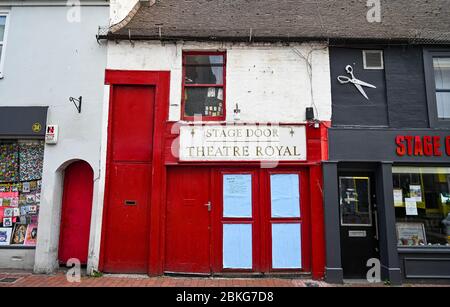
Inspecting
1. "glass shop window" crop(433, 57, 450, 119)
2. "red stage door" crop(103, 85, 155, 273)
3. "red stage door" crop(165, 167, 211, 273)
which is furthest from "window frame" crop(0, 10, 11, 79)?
"glass shop window" crop(433, 57, 450, 119)

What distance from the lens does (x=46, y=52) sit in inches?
320

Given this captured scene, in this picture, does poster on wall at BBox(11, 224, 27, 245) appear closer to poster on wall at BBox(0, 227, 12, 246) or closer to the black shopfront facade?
poster on wall at BBox(0, 227, 12, 246)

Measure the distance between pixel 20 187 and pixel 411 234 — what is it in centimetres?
912

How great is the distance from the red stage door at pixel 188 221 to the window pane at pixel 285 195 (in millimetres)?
1474

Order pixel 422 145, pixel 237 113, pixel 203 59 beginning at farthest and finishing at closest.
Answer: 1. pixel 203 59
2. pixel 237 113
3. pixel 422 145

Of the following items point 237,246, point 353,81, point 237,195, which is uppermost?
point 353,81

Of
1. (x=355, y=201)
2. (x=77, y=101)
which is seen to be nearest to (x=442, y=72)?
(x=355, y=201)

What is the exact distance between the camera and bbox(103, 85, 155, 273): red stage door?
7.47 m

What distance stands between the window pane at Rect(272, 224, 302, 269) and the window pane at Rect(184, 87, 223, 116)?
9.88ft

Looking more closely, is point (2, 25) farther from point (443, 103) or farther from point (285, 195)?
point (443, 103)

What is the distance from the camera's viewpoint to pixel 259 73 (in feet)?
26.1

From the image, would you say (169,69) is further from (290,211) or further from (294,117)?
(290,211)

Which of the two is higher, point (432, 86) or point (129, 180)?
point (432, 86)

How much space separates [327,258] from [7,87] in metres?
8.34
